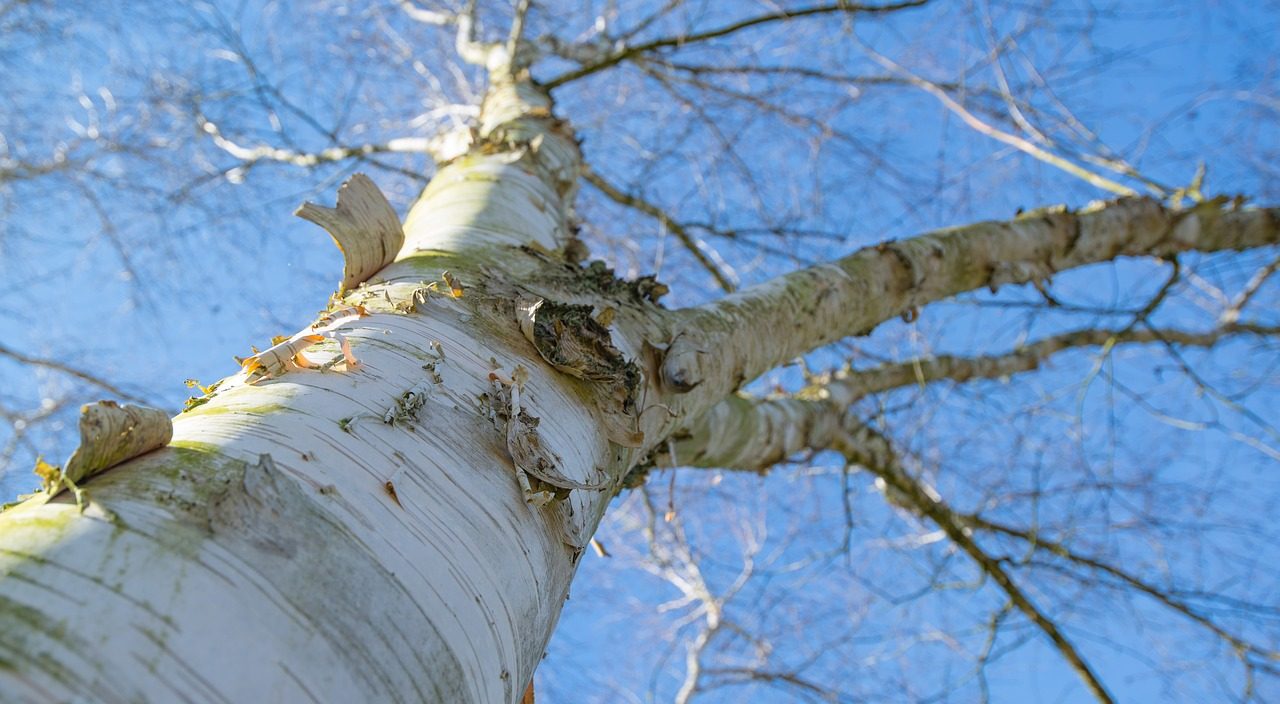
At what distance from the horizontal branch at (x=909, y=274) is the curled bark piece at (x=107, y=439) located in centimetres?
82

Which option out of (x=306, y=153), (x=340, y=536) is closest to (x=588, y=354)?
(x=340, y=536)

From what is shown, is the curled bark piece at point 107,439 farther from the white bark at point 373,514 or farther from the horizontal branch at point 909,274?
the horizontal branch at point 909,274

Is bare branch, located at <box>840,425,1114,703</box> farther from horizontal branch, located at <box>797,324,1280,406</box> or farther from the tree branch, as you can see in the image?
the tree branch

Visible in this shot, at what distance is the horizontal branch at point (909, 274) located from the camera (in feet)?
5.18

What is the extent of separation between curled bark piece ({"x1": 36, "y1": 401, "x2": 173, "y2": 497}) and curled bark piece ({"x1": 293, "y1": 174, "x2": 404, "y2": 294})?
521 mm

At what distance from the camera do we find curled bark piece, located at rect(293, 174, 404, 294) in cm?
121

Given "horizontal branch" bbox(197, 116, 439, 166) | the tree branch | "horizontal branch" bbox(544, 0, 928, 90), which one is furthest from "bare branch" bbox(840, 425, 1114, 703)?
"horizontal branch" bbox(197, 116, 439, 166)

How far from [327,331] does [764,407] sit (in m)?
1.85

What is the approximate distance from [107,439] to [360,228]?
65 centimetres

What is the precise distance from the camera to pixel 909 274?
2.18 meters

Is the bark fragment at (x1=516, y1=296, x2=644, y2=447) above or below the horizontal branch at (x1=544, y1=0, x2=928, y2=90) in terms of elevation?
below

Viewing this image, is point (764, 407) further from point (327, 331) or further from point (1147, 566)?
point (1147, 566)

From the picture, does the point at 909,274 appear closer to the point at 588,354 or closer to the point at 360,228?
the point at 588,354

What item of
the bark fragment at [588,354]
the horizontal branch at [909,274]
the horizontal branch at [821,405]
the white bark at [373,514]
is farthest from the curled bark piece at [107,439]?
the horizontal branch at [821,405]
